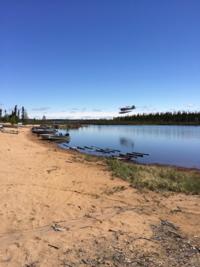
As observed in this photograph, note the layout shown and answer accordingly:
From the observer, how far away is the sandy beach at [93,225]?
17.2 feet

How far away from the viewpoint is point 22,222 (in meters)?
6.83

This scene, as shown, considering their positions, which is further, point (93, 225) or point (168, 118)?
point (168, 118)

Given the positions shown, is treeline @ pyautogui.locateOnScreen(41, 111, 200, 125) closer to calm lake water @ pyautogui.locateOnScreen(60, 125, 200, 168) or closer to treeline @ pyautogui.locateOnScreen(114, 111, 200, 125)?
treeline @ pyautogui.locateOnScreen(114, 111, 200, 125)

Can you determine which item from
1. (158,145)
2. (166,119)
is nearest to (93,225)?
(158,145)

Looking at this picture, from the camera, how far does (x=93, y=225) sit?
6762 millimetres

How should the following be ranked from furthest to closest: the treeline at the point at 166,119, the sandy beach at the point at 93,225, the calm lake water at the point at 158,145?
the treeline at the point at 166,119
the calm lake water at the point at 158,145
the sandy beach at the point at 93,225

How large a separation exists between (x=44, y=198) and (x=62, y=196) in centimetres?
62

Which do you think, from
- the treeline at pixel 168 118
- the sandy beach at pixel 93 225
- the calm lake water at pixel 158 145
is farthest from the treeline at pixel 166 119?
the sandy beach at pixel 93 225

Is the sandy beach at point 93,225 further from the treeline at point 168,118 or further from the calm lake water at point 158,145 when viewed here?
the treeline at point 168,118

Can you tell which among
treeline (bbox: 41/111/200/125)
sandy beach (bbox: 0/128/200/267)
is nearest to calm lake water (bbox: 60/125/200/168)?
sandy beach (bbox: 0/128/200/267)

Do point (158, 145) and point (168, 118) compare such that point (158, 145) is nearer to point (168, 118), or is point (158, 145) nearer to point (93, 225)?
point (93, 225)

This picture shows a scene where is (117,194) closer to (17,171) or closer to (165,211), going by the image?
(165,211)

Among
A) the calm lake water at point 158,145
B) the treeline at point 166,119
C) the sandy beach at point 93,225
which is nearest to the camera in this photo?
the sandy beach at point 93,225

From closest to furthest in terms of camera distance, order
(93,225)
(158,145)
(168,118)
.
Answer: (93,225) → (158,145) → (168,118)
